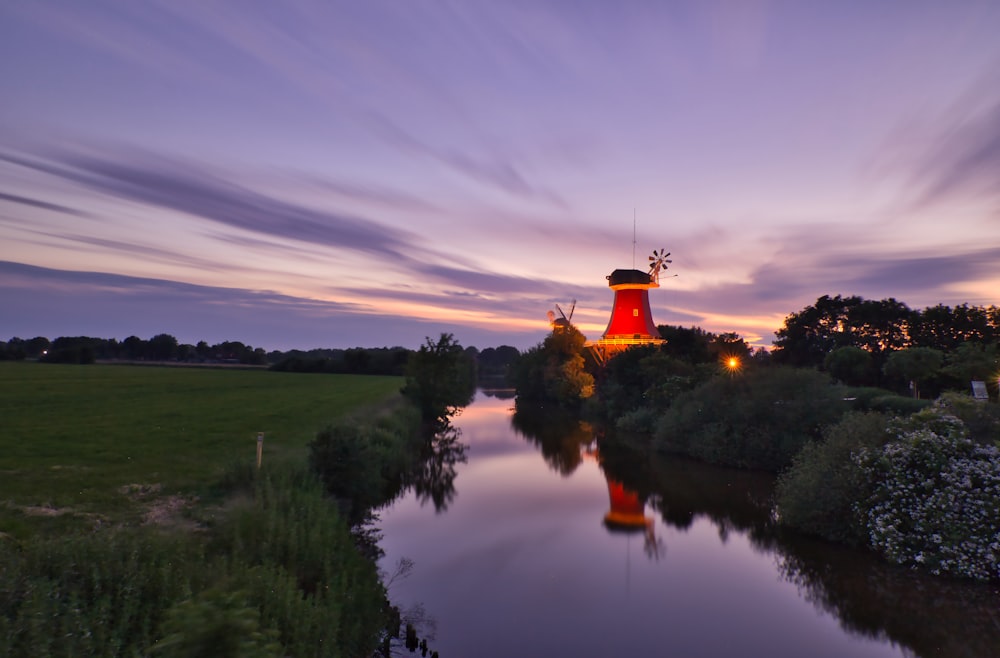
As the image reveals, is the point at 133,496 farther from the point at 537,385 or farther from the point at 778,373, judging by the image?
the point at 537,385

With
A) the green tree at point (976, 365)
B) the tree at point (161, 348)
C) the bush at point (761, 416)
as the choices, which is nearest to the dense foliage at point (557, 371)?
the bush at point (761, 416)

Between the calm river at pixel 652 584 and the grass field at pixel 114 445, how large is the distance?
695 cm

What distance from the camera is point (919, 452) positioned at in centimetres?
1697

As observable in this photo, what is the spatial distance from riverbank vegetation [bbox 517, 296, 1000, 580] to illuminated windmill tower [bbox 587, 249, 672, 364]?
2.40m

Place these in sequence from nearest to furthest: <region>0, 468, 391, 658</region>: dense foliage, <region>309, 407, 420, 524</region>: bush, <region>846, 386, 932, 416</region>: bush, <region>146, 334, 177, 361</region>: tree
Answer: <region>0, 468, 391, 658</region>: dense foliage
<region>309, 407, 420, 524</region>: bush
<region>846, 386, 932, 416</region>: bush
<region>146, 334, 177, 361</region>: tree

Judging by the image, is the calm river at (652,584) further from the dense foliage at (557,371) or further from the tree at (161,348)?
the tree at (161,348)

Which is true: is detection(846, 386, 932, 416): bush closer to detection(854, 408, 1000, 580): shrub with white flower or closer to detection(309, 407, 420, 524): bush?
detection(854, 408, 1000, 580): shrub with white flower

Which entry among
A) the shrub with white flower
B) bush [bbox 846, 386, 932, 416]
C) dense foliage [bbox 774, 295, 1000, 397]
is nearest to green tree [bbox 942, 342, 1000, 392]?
dense foliage [bbox 774, 295, 1000, 397]

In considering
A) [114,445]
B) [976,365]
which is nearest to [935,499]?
[976,365]

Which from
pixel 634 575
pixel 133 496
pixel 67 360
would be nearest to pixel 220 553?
pixel 133 496

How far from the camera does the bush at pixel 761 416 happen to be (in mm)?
30594

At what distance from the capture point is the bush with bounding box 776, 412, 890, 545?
737 inches

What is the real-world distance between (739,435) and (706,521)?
37.0 ft

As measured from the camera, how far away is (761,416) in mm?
32406
